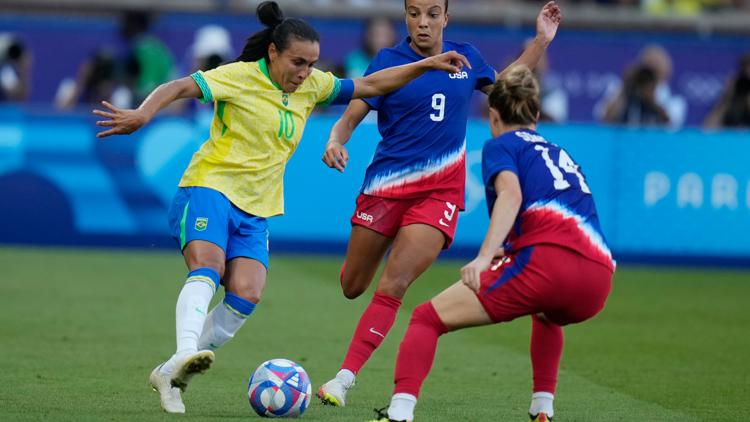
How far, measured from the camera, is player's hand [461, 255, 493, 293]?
6.03m

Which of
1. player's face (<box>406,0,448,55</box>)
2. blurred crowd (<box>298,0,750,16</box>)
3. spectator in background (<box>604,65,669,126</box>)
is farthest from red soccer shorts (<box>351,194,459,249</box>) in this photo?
blurred crowd (<box>298,0,750,16</box>)

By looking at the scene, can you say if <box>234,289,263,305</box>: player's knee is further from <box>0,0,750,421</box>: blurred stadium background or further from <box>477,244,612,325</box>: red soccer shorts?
<box>477,244,612,325</box>: red soccer shorts

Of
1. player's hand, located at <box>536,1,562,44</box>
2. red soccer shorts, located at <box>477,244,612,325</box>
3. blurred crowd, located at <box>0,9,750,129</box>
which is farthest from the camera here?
blurred crowd, located at <box>0,9,750,129</box>

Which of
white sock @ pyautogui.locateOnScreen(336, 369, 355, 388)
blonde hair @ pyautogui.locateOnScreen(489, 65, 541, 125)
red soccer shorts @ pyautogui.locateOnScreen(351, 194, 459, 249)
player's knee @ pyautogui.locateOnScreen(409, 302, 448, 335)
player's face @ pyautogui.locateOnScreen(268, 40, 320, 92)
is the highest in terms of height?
player's face @ pyautogui.locateOnScreen(268, 40, 320, 92)

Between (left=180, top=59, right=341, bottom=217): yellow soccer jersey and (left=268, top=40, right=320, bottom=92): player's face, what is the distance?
63 millimetres

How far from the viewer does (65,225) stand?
16125 millimetres

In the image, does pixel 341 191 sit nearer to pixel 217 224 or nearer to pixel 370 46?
pixel 370 46

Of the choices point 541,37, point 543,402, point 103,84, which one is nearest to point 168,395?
point 543,402

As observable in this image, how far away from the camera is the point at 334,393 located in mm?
7551

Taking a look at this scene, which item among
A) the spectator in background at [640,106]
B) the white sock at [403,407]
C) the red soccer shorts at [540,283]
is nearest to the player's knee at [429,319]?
the red soccer shorts at [540,283]

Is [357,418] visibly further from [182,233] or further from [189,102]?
[189,102]

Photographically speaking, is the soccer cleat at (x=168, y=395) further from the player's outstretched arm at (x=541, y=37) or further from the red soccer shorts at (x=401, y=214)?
the player's outstretched arm at (x=541, y=37)

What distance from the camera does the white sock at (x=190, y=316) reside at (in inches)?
273

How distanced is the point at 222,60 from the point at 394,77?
9.01m
